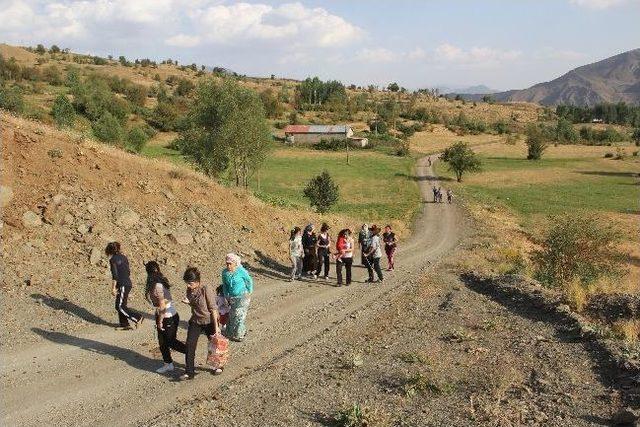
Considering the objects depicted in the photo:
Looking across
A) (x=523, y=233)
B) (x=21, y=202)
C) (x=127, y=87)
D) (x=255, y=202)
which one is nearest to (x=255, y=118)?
(x=255, y=202)

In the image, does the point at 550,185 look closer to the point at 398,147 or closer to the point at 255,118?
the point at 398,147

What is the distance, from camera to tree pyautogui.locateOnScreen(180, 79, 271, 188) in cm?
3750

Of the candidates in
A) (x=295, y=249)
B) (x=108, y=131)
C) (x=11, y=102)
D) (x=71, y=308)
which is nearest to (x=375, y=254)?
(x=295, y=249)

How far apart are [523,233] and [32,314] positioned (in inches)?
1274

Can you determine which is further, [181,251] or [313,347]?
[181,251]

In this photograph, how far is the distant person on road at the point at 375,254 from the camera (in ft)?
57.2

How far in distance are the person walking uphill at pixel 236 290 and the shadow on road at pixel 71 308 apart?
3.10 m

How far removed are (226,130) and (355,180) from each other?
32.0 meters

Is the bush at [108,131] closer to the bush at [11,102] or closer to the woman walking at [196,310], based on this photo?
the bush at [11,102]

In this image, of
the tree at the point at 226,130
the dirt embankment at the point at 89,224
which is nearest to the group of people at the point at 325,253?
the dirt embankment at the point at 89,224

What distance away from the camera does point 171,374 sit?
9.77m

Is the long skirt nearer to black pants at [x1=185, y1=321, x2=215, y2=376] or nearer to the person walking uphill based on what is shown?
the person walking uphill

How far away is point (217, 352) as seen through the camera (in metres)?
9.80

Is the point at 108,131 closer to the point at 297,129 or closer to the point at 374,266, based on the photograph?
the point at 374,266
